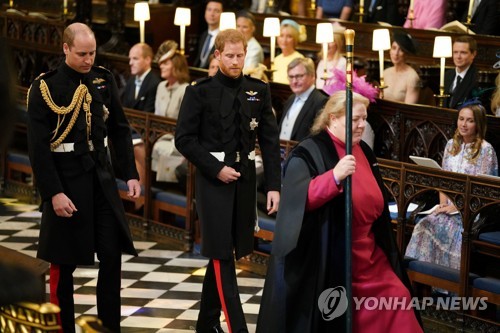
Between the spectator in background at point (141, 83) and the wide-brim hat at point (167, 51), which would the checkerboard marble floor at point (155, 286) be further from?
the wide-brim hat at point (167, 51)

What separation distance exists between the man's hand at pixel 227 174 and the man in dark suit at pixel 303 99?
83.8 inches

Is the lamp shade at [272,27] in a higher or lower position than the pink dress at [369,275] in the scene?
higher

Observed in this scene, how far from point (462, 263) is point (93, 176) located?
2.56 meters

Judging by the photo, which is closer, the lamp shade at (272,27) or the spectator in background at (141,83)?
the spectator in background at (141,83)

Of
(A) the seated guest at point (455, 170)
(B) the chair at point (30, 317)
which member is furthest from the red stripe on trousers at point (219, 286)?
(B) the chair at point (30, 317)

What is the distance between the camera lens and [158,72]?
465 inches

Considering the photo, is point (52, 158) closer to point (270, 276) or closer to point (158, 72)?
point (270, 276)

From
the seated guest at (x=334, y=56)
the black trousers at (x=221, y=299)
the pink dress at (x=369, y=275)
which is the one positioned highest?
the seated guest at (x=334, y=56)

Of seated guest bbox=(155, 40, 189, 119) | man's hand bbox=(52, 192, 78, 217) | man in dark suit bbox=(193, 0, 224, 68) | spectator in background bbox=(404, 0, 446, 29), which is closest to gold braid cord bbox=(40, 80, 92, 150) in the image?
man's hand bbox=(52, 192, 78, 217)

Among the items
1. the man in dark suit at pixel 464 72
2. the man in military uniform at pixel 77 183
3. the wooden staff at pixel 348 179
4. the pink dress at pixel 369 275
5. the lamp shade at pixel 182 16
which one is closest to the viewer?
the wooden staff at pixel 348 179

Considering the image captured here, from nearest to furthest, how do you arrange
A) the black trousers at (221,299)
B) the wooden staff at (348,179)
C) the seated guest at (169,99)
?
the wooden staff at (348,179)
the black trousers at (221,299)
the seated guest at (169,99)

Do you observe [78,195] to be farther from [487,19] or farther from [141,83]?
[487,19]

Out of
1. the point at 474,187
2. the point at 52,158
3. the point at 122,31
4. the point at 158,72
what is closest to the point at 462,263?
the point at 474,187

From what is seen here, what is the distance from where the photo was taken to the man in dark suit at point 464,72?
991cm
